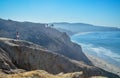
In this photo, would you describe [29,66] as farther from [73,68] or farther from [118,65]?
[118,65]

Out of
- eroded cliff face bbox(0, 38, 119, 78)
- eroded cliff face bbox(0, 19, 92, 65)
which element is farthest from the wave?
eroded cliff face bbox(0, 38, 119, 78)

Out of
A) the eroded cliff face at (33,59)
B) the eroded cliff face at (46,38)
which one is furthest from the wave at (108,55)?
the eroded cliff face at (33,59)

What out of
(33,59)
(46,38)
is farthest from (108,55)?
(33,59)

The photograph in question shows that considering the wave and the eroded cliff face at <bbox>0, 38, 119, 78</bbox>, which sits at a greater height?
the eroded cliff face at <bbox>0, 38, 119, 78</bbox>

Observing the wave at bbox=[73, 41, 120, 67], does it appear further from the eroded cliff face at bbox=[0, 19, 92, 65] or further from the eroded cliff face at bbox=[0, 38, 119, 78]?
the eroded cliff face at bbox=[0, 38, 119, 78]

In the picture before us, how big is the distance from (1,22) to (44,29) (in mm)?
22688

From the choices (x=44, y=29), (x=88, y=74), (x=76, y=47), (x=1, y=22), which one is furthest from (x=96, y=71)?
(x=1, y=22)

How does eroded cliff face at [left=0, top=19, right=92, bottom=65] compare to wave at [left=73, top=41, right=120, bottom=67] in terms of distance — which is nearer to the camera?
eroded cliff face at [left=0, top=19, right=92, bottom=65]

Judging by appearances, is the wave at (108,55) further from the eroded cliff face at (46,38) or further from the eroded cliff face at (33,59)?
the eroded cliff face at (33,59)

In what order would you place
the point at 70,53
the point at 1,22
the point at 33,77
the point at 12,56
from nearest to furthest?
the point at 33,77 → the point at 12,56 → the point at 70,53 → the point at 1,22

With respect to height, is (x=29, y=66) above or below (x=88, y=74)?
above

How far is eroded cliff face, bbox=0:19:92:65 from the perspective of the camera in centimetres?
8931

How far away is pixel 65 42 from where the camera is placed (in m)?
103

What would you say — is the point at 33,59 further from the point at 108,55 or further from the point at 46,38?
the point at 108,55
